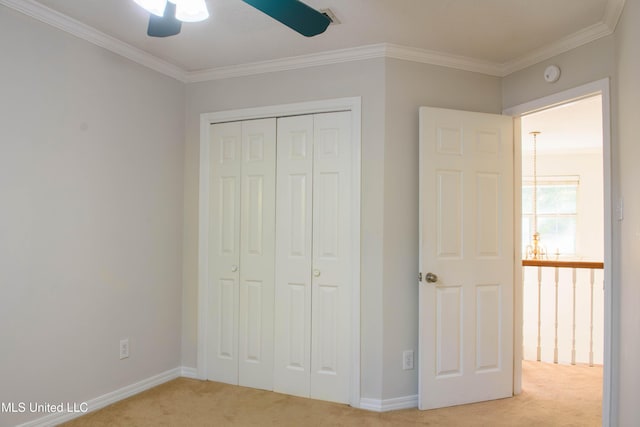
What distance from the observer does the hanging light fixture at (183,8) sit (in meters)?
1.69

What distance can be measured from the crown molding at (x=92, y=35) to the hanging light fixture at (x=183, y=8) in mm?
1105

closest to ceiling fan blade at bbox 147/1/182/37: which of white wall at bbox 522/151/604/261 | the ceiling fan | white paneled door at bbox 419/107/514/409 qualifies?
the ceiling fan

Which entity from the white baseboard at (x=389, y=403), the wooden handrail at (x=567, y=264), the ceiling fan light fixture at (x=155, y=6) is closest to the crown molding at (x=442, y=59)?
the ceiling fan light fixture at (x=155, y=6)

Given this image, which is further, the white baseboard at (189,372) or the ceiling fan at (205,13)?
the white baseboard at (189,372)

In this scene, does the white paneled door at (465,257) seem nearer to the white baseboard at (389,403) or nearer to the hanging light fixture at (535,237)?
the white baseboard at (389,403)

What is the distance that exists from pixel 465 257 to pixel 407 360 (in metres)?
0.80

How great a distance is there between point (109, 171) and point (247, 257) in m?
1.11

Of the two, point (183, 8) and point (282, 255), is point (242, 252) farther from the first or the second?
point (183, 8)

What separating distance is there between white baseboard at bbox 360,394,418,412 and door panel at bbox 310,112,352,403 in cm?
15

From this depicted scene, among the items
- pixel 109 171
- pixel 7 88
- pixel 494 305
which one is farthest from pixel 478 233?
pixel 7 88

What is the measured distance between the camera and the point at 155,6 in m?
1.71

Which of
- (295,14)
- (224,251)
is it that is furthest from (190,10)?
(224,251)

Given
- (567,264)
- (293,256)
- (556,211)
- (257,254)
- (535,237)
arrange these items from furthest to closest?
(556,211) < (535,237) < (567,264) < (257,254) < (293,256)

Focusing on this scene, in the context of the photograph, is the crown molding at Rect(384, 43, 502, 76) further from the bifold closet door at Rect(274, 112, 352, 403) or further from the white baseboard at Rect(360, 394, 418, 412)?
the white baseboard at Rect(360, 394, 418, 412)
